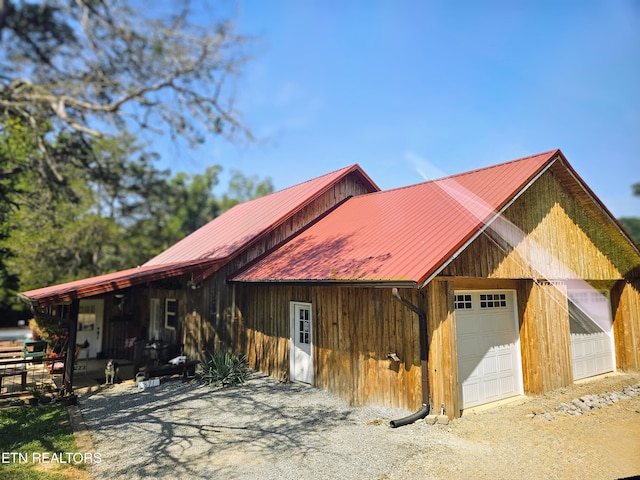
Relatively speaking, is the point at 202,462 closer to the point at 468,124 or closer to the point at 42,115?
the point at 42,115

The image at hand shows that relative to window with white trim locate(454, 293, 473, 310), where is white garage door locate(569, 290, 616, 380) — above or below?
below

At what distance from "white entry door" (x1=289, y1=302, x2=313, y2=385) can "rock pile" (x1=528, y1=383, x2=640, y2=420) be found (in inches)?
197

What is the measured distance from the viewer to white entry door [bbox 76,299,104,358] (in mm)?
15320

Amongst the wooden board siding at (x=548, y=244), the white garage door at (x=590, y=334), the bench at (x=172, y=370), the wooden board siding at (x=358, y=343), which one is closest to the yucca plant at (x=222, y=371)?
the bench at (x=172, y=370)

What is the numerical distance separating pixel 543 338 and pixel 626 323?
17.3ft

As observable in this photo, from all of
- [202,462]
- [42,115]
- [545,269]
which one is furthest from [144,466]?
[545,269]

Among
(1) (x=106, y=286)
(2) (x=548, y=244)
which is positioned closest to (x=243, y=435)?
(1) (x=106, y=286)

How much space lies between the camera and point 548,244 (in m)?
9.92

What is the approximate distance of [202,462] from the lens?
567 cm

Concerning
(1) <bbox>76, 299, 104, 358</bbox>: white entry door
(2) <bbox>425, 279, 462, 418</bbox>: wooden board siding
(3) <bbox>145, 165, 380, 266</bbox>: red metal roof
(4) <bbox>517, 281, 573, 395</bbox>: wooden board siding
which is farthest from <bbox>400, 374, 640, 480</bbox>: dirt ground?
(1) <bbox>76, 299, 104, 358</bbox>: white entry door

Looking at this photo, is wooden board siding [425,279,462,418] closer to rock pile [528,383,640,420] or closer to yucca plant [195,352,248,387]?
rock pile [528,383,640,420]

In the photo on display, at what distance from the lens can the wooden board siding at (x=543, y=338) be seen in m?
9.04

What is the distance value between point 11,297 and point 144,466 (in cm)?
2467

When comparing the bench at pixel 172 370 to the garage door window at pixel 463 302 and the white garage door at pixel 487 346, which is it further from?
the garage door window at pixel 463 302
